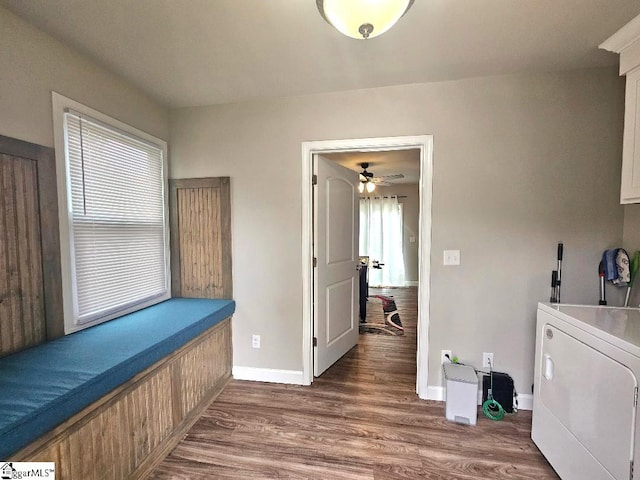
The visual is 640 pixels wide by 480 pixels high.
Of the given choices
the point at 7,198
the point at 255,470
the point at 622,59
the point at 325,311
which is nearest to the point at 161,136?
the point at 7,198

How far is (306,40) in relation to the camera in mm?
1642

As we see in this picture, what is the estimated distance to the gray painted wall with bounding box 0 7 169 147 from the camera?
143 centimetres

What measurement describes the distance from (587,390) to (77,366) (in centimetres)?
240

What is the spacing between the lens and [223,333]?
243 cm

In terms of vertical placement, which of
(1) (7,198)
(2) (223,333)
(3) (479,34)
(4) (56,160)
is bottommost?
(2) (223,333)

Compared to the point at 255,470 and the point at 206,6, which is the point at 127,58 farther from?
the point at 255,470

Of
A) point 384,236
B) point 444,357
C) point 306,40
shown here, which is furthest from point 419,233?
point 384,236

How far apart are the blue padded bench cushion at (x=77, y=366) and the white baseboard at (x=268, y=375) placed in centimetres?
69

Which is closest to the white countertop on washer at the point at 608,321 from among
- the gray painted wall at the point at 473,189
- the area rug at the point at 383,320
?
the gray painted wall at the point at 473,189

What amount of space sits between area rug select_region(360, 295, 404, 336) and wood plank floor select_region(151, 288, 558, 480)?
1217 millimetres

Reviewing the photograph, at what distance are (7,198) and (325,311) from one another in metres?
2.19

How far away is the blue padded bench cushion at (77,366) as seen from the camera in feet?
3.32

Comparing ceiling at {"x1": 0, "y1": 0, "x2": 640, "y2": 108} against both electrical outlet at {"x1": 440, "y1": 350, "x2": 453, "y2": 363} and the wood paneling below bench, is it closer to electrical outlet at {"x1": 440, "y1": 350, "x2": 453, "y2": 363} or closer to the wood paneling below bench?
the wood paneling below bench

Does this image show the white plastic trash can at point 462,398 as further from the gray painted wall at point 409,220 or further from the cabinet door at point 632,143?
the gray painted wall at point 409,220
